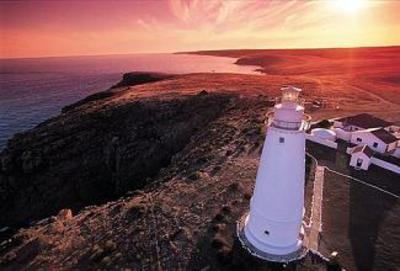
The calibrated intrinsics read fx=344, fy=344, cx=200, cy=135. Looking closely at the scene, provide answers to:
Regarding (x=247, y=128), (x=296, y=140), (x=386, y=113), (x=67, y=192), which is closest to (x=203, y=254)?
(x=296, y=140)

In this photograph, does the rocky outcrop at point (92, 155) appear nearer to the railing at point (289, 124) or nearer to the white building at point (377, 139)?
the white building at point (377, 139)

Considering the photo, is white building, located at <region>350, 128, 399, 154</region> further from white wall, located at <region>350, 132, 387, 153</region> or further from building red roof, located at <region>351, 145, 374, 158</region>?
building red roof, located at <region>351, 145, 374, 158</region>

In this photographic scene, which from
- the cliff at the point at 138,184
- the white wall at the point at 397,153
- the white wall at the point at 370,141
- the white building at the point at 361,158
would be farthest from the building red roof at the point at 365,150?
the cliff at the point at 138,184

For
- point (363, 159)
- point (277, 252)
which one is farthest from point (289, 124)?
point (363, 159)

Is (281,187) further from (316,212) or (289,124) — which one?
(316,212)

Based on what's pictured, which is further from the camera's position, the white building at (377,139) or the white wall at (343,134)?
the white wall at (343,134)

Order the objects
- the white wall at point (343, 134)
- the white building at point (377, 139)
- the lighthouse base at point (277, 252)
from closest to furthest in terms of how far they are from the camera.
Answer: the lighthouse base at point (277, 252) → the white building at point (377, 139) → the white wall at point (343, 134)
